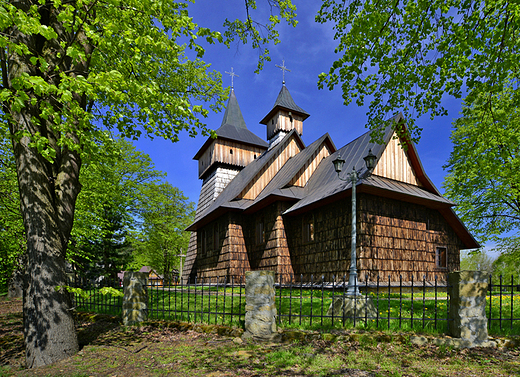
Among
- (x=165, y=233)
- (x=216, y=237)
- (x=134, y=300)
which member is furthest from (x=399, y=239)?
(x=165, y=233)

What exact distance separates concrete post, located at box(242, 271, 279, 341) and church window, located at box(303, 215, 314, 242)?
950 centimetres

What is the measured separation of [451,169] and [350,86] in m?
16.6

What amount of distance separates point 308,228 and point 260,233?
11.0 feet

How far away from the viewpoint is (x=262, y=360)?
5082 millimetres

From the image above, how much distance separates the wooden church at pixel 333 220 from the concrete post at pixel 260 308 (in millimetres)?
6409

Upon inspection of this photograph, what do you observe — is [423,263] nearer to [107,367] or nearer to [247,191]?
[247,191]

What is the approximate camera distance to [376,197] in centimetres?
1380

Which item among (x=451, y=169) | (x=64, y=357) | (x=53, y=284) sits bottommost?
(x=64, y=357)

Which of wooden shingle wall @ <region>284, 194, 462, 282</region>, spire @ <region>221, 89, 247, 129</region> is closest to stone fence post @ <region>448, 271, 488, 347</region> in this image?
wooden shingle wall @ <region>284, 194, 462, 282</region>

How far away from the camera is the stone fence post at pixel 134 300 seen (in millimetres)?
7668

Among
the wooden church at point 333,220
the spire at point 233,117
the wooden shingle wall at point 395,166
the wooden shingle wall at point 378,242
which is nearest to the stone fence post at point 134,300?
the wooden shingle wall at point 378,242

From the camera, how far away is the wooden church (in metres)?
13.5

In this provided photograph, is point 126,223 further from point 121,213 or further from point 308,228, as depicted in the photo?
point 308,228

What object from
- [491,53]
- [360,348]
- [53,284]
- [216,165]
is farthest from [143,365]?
[216,165]
